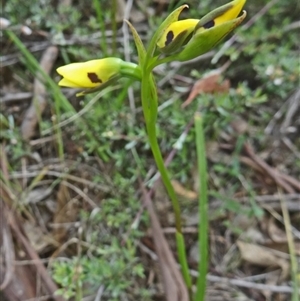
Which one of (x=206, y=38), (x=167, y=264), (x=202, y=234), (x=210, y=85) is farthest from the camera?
(x=210, y=85)

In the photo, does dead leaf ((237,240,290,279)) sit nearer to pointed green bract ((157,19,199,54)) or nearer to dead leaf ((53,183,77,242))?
dead leaf ((53,183,77,242))

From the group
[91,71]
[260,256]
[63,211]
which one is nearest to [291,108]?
[260,256]

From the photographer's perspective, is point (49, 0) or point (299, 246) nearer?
point (299, 246)

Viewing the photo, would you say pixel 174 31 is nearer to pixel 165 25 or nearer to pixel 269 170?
pixel 165 25

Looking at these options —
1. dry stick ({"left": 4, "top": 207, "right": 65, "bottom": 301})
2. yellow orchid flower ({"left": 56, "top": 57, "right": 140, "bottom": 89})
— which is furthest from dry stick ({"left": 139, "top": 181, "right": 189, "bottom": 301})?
yellow orchid flower ({"left": 56, "top": 57, "right": 140, "bottom": 89})

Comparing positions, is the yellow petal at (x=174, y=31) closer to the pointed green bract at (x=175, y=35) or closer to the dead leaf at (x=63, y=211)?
the pointed green bract at (x=175, y=35)

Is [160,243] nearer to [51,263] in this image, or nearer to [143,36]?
[51,263]

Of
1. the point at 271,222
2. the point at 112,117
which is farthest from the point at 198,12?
the point at 271,222
